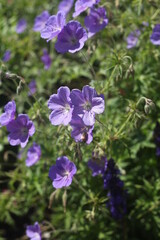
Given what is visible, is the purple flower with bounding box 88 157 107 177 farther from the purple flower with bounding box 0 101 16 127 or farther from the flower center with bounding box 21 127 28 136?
the purple flower with bounding box 0 101 16 127

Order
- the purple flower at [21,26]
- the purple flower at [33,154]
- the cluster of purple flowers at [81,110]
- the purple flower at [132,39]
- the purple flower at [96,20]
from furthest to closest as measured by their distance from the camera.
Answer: the purple flower at [21,26] < the purple flower at [132,39] < the purple flower at [33,154] < the purple flower at [96,20] < the cluster of purple flowers at [81,110]

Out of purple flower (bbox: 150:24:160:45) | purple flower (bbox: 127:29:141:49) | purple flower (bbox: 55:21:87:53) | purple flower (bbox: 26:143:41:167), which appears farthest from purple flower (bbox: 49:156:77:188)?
purple flower (bbox: 127:29:141:49)

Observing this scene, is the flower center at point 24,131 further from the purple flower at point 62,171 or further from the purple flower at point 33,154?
the purple flower at point 33,154

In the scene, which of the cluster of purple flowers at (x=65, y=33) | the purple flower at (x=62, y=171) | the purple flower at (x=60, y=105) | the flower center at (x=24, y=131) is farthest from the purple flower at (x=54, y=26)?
the purple flower at (x=62, y=171)

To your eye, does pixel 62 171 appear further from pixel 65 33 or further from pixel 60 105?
pixel 65 33

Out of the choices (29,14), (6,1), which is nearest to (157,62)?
(29,14)

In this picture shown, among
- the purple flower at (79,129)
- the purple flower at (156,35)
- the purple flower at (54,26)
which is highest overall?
the purple flower at (54,26)
